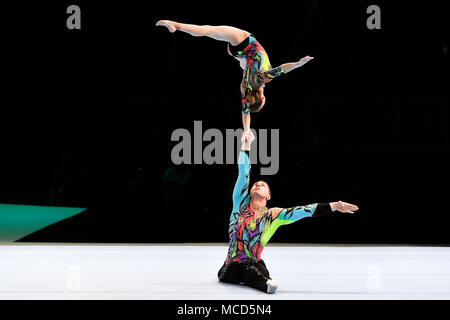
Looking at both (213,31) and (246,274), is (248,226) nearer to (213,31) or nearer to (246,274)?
(246,274)

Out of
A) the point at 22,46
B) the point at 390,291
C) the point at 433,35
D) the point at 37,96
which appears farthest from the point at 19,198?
the point at 390,291

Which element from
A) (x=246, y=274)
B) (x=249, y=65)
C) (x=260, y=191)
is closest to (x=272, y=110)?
(x=249, y=65)

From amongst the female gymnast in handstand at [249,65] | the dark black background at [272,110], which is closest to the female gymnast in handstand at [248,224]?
the female gymnast in handstand at [249,65]

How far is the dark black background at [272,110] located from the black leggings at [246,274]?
337 centimetres

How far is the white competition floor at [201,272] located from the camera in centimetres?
344

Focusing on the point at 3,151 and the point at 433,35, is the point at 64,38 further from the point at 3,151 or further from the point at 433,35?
the point at 433,35

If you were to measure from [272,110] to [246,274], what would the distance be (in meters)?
4.56

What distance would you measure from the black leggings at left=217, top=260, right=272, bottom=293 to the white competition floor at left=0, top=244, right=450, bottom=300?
0.19ft

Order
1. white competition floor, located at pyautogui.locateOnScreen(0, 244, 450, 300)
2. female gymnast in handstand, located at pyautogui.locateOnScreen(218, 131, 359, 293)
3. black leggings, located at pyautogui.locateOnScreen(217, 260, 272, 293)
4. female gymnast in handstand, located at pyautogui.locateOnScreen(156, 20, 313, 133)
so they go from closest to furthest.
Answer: white competition floor, located at pyautogui.locateOnScreen(0, 244, 450, 300) < black leggings, located at pyautogui.locateOnScreen(217, 260, 272, 293) < female gymnast in handstand, located at pyautogui.locateOnScreen(218, 131, 359, 293) < female gymnast in handstand, located at pyautogui.locateOnScreen(156, 20, 313, 133)

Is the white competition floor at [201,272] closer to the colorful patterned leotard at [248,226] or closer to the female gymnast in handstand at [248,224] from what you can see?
the female gymnast in handstand at [248,224]

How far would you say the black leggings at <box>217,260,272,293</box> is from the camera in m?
3.62

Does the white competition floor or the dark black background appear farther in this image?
the dark black background

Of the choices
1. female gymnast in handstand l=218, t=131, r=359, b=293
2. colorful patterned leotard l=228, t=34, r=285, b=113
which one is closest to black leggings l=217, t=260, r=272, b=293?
female gymnast in handstand l=218, t=131, r=359, b=293

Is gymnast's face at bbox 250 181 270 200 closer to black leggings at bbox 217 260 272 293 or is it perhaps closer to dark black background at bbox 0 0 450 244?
black leggings at bbox 217 260 272 293
